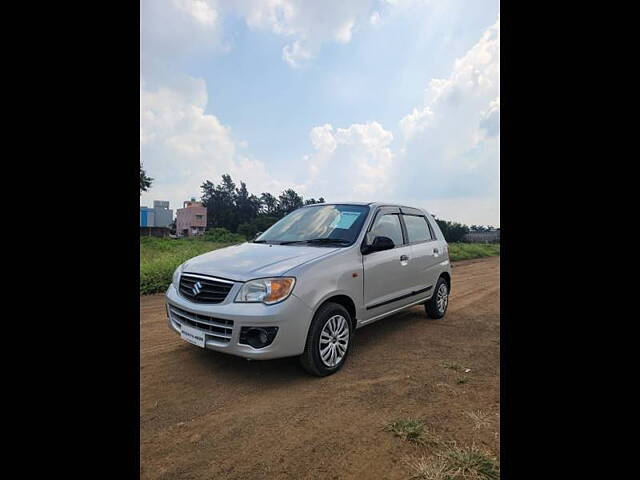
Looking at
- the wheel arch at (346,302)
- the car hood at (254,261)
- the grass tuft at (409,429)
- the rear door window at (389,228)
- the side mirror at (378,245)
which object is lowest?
the grass tuft at (409,429)

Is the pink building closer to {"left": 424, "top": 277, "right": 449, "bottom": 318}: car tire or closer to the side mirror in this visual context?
{"left": 424, "top": 277, "right": 449, "bottom": 318}: car tire

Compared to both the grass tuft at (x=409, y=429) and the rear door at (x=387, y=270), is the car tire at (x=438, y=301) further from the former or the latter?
the grass tuft at (x=409, y=429)

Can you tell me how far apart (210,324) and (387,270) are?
2.03m

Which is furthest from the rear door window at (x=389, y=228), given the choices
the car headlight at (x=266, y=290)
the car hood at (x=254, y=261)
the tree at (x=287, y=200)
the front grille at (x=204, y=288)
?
the tree at (x=287, y=200)

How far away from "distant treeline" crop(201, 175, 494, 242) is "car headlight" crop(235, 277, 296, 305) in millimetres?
16627

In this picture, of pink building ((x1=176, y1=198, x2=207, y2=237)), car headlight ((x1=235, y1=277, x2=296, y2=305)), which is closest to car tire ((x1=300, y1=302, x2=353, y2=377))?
car headlight ((x1=235, y1=277, x2=296, y2=305))

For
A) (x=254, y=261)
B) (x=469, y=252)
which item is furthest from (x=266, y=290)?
(x=469, y=252)

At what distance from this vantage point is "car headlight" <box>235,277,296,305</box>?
294cm

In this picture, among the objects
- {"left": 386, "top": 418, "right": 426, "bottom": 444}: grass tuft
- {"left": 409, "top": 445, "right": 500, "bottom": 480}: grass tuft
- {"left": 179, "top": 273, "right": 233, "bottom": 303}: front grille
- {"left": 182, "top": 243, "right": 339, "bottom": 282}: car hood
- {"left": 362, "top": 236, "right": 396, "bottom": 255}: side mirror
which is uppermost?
{"left": 362, "top": 236, "right": 396, "bottom": 255}: side mirror

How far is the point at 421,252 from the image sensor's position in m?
4.75

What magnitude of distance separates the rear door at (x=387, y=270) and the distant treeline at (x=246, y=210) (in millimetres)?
15427

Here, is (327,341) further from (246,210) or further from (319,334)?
(246,210)

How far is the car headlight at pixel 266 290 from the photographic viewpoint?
294cm
